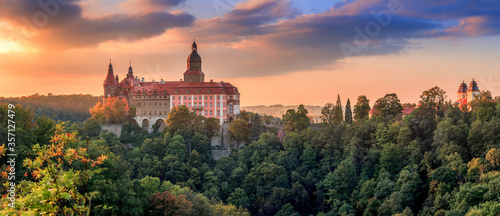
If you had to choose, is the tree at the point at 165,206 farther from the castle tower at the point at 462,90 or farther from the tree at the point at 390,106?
the castle tower at the point at 462,90

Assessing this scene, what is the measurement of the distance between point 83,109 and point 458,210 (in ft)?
276

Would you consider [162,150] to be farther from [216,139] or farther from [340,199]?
[340,199]

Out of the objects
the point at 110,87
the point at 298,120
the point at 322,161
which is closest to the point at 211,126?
the point at 298,120

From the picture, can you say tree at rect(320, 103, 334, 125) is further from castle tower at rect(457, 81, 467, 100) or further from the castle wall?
the castle wall

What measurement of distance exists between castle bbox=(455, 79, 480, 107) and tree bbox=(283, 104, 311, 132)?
69.9 feet

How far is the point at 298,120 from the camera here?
68062 millimetres

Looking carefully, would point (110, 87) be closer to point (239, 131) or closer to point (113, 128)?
point (113, 128)

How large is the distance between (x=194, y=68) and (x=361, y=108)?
87.2 ft

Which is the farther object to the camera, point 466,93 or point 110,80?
point 110,80

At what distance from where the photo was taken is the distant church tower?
253ft

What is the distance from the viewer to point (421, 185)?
49.8 metres

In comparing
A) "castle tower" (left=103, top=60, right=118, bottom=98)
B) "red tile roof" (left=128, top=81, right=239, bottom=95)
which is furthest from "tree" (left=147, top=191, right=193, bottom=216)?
"castle tower" (left=103, top=60, right=118, bottom=98)

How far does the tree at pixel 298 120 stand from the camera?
67.8 m

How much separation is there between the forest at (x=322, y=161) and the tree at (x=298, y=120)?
14cm
